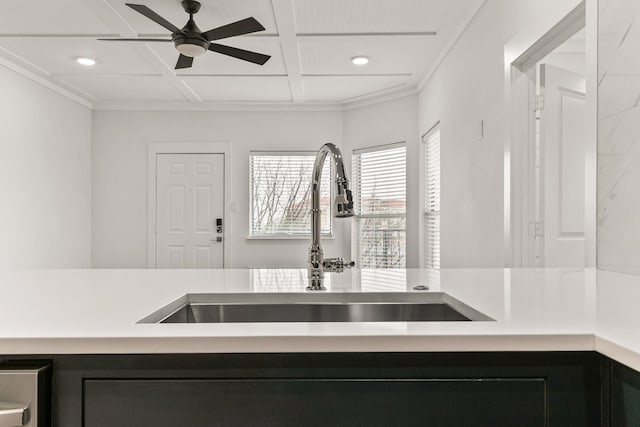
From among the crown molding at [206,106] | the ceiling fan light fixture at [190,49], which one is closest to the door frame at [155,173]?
the crown molding at [206,106]

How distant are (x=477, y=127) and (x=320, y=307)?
2.49 meters

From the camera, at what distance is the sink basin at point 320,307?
1.12 meters

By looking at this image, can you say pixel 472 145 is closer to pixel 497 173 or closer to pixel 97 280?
pixel 497 173

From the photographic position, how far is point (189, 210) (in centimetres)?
594

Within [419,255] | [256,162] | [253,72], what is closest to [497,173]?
[419,255]

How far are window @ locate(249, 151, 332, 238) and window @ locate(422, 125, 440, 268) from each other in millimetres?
1398

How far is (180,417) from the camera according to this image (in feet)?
2.27

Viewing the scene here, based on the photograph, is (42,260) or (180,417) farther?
(42,260)

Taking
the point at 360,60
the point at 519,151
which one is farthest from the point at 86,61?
the point at 519,151

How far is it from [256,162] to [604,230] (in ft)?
15.3

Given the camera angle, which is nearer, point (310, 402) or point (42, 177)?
point (310, 402)

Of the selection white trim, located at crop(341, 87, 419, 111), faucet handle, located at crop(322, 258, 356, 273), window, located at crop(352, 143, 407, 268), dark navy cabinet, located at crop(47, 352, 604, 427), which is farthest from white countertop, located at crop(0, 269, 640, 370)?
white trim, located at crop(341, 87, 419, 111)

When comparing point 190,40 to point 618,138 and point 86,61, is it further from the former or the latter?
point 618,138

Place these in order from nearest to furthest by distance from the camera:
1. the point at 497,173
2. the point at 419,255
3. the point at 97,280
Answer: the point at 97,280 → the point at 497,173 → the point at 419,255
